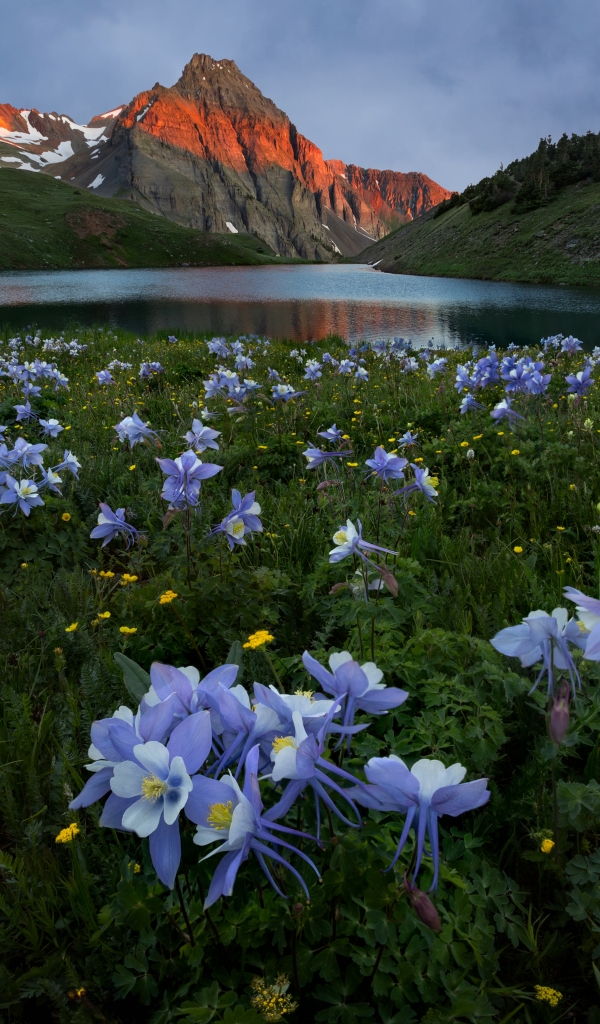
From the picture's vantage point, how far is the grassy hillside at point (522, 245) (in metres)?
44.6

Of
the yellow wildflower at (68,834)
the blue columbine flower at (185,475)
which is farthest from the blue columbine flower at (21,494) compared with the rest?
the yellow wildflower at (68,834)

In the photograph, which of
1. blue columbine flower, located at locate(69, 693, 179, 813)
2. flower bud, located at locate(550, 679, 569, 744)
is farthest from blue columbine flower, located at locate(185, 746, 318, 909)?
flower bud, located at locate(550, 679, 569, 744)

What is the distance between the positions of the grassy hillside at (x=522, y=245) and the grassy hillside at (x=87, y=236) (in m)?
33.0

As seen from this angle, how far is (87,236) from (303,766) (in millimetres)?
94018

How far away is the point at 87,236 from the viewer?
78812 millimetres

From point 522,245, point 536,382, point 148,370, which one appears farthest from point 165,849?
point 522,245

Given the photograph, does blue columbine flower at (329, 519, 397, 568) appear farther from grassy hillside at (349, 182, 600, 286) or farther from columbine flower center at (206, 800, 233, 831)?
grassy hillside at (349, 182, 600, 286)

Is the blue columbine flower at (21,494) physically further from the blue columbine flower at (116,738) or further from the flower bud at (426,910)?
the flower bud at (426,910)

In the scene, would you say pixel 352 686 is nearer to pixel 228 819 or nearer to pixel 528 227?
pixel 228 819

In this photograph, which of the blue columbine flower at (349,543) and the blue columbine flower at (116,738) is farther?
the blue columbine flower at (349,543)

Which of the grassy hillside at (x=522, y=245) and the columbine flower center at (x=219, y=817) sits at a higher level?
the grassy hillside at (x=522, y=245)

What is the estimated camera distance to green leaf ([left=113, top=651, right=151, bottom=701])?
1.43 meters

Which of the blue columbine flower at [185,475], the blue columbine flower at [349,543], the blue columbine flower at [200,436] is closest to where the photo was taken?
the blue columbine flower at [349,543]

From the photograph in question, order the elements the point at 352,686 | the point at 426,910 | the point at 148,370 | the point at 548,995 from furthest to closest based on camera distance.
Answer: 1. the point at 148,370
2. the point at 548,995
3. the point at 352,686
4. the point at 426,910
